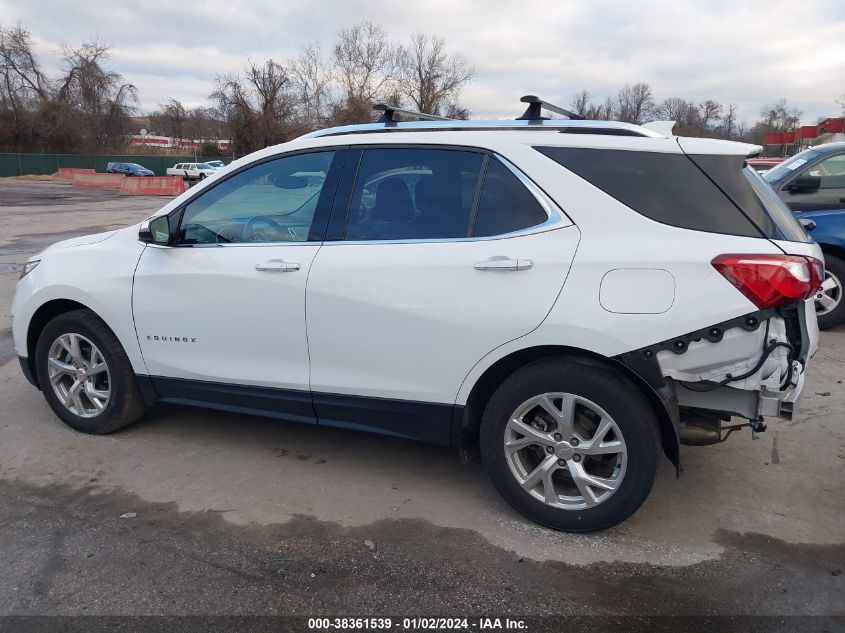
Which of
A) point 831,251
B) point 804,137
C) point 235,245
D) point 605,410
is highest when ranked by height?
point 804,137

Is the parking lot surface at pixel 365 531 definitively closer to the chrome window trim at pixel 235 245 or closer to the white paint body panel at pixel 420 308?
the white paint body panel at pixel 420 308

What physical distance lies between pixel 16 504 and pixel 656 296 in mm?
3312

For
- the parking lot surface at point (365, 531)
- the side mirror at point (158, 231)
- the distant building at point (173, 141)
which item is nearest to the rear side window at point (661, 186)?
the parking lot surface at point (365, 531)

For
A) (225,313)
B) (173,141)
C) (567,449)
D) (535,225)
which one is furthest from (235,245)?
(173,141)

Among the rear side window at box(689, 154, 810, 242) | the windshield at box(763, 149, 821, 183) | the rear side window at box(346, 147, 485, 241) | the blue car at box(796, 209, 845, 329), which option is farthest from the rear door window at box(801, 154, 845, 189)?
the rear side window at box(346, 147, 485, 241)

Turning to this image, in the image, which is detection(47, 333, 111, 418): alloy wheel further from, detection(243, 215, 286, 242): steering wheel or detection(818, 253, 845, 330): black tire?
detection(818, 253, 845, 330): black tire

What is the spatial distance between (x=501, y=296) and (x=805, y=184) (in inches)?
202

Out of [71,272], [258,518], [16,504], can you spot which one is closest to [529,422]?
[258,518]

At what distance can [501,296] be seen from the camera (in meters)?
3.18

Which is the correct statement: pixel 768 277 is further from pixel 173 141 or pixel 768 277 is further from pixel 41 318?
pixel 173 141

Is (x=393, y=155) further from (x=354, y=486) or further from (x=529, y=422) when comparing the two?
(x=354, y=486)

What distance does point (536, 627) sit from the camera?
2.65 m

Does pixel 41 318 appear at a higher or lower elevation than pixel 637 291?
lower

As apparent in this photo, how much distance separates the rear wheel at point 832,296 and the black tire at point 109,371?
616 centimetres
